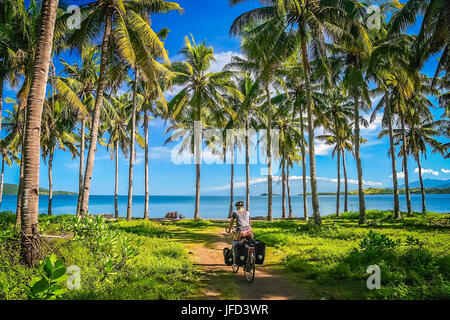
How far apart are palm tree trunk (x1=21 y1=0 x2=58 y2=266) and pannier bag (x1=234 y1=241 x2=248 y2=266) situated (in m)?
4.32

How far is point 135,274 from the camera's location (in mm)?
5340

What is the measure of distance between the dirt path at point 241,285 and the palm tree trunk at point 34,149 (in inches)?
151

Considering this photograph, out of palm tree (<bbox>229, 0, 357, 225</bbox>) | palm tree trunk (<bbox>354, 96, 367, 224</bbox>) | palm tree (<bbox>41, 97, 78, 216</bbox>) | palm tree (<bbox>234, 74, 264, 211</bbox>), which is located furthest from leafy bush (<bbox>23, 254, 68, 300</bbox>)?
palm tree (<bbox>234, 74, 264, 211</bbox>)

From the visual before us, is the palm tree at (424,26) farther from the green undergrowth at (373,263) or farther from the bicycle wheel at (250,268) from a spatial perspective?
the bicycle wheel at (250,268)

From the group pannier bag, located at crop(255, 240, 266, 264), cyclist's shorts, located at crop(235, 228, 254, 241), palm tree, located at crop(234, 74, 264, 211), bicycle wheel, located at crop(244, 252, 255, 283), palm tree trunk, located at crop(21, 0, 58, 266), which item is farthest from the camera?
palm tree, located at crop(234, 74, 264, 211)

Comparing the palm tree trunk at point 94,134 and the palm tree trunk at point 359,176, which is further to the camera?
the palm tree trunk at point 359,176

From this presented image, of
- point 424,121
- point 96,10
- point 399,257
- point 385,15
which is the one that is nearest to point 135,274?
point 399,257

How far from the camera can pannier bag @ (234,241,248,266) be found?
18.7 feet

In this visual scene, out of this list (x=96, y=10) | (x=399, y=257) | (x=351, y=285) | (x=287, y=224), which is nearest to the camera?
(x=351, y=285)

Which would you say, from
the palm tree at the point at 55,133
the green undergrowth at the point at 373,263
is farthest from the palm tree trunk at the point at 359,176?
the palm tree at the point at 55,133

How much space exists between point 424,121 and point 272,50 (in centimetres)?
2273

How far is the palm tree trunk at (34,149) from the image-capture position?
518cm

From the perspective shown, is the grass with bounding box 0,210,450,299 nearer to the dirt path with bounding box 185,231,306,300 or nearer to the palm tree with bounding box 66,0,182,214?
the dirt path with bounding box 185,231,306,300
